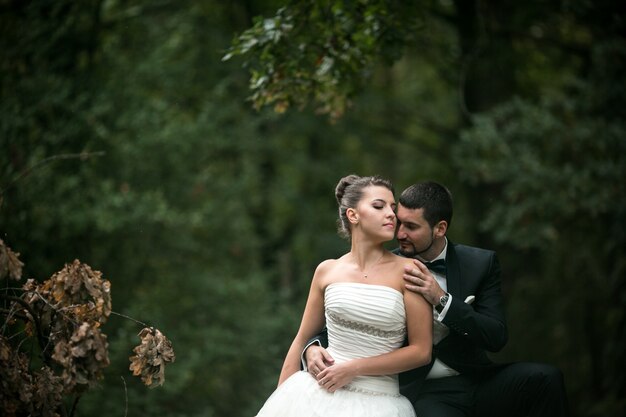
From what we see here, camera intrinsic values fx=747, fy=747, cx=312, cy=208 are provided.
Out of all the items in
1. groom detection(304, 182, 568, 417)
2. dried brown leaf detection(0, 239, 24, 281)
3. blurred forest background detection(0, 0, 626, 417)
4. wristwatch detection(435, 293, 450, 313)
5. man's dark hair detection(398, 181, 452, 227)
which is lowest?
blurred forest background detection(0, 0, 626, 417)

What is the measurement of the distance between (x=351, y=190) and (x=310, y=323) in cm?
80

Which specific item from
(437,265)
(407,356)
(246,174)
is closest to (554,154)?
(246,174)

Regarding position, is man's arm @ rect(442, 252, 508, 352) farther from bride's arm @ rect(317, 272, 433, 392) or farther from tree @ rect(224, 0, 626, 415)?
tree @ rect(224, 0, 626, 415)

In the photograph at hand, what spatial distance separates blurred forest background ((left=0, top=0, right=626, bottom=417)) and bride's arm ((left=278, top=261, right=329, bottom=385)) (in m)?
2.55

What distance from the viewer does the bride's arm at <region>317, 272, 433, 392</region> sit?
382 centimetres

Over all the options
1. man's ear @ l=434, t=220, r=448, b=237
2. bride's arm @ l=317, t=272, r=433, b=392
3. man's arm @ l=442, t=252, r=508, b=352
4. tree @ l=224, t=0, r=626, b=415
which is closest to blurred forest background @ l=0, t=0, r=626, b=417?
tree @ l=224, t=0, r=626, b=415

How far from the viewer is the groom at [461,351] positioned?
4.02 metres

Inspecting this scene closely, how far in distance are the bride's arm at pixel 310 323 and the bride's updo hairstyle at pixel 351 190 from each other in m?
0.27

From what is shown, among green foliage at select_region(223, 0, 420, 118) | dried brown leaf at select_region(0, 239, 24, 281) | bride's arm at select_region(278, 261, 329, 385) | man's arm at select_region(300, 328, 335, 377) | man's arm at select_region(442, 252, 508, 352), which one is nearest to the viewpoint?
dried brown leaf at select_region(0, 239, 24, 281)

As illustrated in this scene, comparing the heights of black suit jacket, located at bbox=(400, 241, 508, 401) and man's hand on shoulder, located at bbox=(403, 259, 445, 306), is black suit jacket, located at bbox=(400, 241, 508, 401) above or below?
below

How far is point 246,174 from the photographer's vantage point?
42.8 feet

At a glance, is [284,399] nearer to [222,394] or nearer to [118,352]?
[118,352]

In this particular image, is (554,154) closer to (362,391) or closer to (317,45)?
(317,45)

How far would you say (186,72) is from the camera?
42.6 feet
